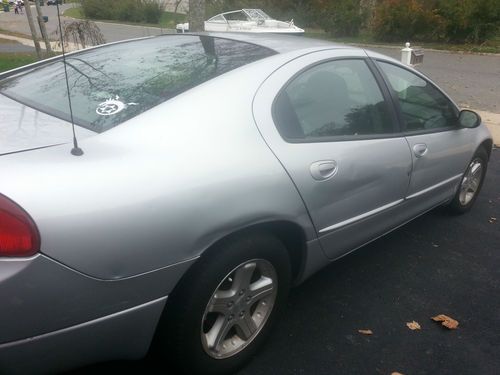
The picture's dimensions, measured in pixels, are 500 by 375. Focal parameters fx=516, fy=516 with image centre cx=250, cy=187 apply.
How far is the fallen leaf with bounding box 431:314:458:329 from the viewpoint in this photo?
294 cm

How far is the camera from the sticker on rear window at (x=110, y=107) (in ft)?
7.47

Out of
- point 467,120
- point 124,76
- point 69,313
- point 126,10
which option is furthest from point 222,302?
point 126,10

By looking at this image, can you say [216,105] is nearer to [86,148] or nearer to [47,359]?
[86,148]

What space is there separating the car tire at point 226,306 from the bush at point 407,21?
21.0 meters

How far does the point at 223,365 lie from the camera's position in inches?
93.1

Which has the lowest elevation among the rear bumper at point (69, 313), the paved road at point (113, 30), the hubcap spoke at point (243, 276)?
the paved road at point (113, 30)

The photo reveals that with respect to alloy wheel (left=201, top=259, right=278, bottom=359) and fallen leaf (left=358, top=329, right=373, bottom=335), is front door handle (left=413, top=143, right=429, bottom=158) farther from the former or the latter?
→ alloy wheel (left=201, top=259, right=278, bottom=359)

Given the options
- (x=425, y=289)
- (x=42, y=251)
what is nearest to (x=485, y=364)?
(x=425, y=289)

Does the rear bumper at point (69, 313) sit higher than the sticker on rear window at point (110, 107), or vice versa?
the sticker on rear window at point (110, 107)

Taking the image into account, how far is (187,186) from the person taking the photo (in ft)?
6.49

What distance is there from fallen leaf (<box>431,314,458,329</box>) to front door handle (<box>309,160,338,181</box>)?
114cm

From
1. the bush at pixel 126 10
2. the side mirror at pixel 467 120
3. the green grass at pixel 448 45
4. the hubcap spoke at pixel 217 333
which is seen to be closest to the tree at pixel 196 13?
the side mirror at pixel 467 120

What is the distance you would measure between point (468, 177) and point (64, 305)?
3570mm

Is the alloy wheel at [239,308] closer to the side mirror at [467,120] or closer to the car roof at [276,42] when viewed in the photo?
the car roof at [276,42]
